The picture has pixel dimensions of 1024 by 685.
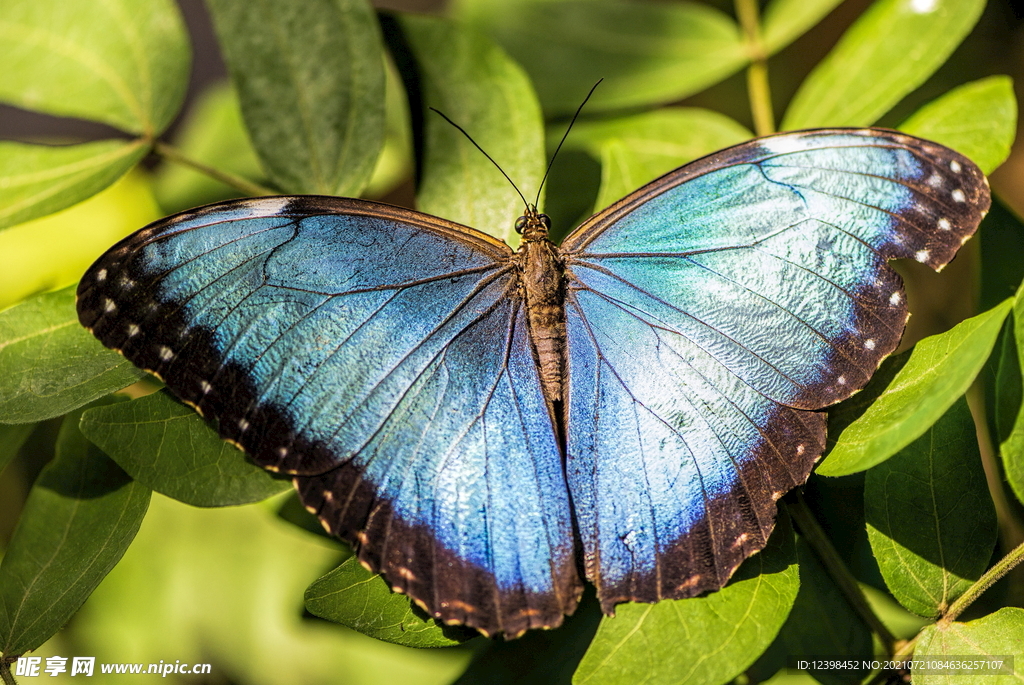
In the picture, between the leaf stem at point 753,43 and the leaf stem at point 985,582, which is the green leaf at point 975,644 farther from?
the leaf stem at point 753,43

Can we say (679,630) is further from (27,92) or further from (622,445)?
(27,92)

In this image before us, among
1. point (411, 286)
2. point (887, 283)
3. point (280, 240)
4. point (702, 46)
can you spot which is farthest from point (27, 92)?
point (887, 283)

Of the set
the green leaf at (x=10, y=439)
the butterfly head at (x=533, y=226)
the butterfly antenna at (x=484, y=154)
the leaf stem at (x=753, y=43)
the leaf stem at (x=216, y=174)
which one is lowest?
the green leaf at (x=10, y=439)

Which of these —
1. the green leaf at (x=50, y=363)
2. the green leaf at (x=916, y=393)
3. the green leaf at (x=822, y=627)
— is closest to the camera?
the green leaf at (x=916, y=393)

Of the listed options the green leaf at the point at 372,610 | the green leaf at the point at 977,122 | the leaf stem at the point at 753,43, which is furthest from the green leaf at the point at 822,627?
the leaf stem at the point at 753,43

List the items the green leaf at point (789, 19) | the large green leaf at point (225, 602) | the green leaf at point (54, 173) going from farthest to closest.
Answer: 1. the large green leaf at point (225, 602)
2. the green leaf at point (789, 19)
3. the green leaf at point (54, 173)

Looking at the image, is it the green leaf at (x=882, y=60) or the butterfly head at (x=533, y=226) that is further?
the green leaf at (x=882, y=60)
